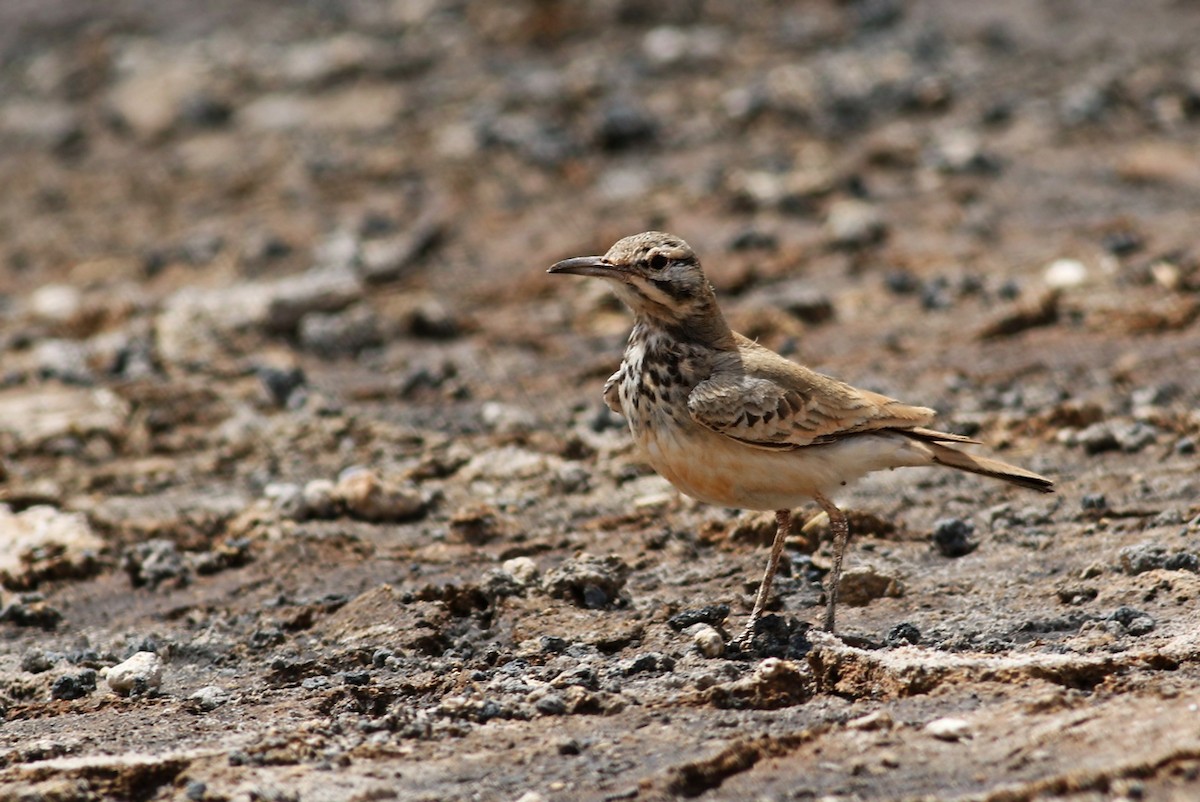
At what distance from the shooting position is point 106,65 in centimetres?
1727

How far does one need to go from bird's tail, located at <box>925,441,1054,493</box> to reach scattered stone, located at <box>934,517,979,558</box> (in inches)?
23.6

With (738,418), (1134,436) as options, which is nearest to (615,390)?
(738,418)

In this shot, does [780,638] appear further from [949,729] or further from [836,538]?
[949,729]

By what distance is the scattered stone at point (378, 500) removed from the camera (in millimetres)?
8117

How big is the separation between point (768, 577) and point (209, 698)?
2398 millimetres

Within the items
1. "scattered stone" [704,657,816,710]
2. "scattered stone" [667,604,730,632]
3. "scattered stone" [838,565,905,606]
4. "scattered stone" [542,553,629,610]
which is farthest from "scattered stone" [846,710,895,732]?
"scattered stone" [542,553,629,610]

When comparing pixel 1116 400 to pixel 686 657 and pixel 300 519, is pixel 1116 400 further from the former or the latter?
pixel 300 519

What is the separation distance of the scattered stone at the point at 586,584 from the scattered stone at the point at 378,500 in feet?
5.08

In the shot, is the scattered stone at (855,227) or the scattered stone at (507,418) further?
the scattered stone at (855,227)

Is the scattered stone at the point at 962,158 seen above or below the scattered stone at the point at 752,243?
above

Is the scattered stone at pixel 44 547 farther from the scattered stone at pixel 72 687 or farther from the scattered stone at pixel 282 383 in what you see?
the scattered stone at pixel 282 383

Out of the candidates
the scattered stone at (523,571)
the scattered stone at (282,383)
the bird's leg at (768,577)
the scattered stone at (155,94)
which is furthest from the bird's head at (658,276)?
the scattered stone at (155,94)

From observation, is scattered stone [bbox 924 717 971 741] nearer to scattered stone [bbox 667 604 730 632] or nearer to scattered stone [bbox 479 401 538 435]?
scattered stone [bbox 667 604 730 632]

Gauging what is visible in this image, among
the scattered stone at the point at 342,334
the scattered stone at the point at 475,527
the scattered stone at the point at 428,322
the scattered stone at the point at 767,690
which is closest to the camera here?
the scattered stone at the point at 767,690
